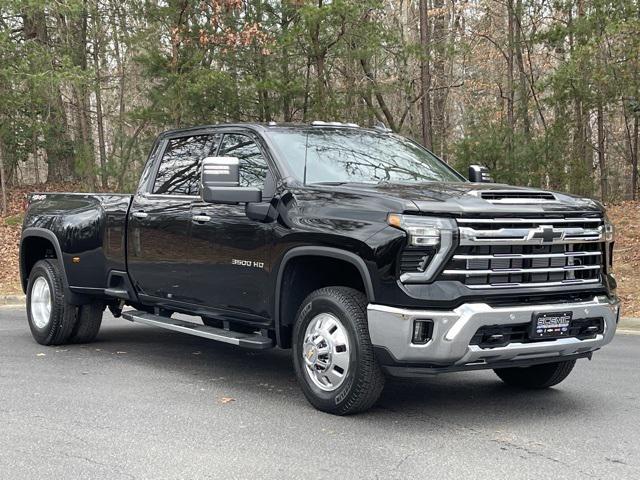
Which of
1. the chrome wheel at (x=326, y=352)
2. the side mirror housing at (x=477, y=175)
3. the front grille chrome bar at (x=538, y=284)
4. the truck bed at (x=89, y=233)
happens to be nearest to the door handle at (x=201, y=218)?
the truck bed at (x=89, y=233)

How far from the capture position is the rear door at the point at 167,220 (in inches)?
284

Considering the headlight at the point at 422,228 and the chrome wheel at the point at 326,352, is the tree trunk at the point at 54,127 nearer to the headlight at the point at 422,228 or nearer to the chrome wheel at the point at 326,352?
the chrome wheel at the point at 326,352

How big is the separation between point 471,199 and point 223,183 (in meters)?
1.90

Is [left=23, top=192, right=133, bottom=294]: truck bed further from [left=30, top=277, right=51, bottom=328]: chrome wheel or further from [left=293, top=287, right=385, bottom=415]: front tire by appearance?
[left=293, top=287, right=385, bottom=415]: front tire

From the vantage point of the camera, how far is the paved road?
4.66 meters

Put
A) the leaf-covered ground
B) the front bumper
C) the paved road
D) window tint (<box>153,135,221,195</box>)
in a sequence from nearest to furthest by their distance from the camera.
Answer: the paved road < the front bumper < window tint (<box>153,135,221,195</box>) < the leaf-covered ground

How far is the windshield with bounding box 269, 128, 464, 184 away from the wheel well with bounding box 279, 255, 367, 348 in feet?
2.16

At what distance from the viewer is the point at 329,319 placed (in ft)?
18.8

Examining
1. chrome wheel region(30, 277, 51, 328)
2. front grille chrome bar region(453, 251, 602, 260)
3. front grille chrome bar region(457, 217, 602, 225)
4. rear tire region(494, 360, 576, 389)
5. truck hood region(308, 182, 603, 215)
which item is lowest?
rear tire region(494, 360, 576, 389)

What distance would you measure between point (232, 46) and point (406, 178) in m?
14.2

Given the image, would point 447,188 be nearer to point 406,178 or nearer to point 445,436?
point 406,178

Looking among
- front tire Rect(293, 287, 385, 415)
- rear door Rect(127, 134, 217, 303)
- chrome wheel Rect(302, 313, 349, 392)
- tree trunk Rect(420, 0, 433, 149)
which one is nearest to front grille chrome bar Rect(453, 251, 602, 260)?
front tire Rect(293, 287, 385, 415)

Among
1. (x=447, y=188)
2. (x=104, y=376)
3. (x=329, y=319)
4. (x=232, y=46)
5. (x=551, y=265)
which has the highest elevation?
(x=232, y=46)

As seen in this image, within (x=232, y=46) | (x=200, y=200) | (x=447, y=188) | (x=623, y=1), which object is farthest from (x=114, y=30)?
(x=447, y=188)
